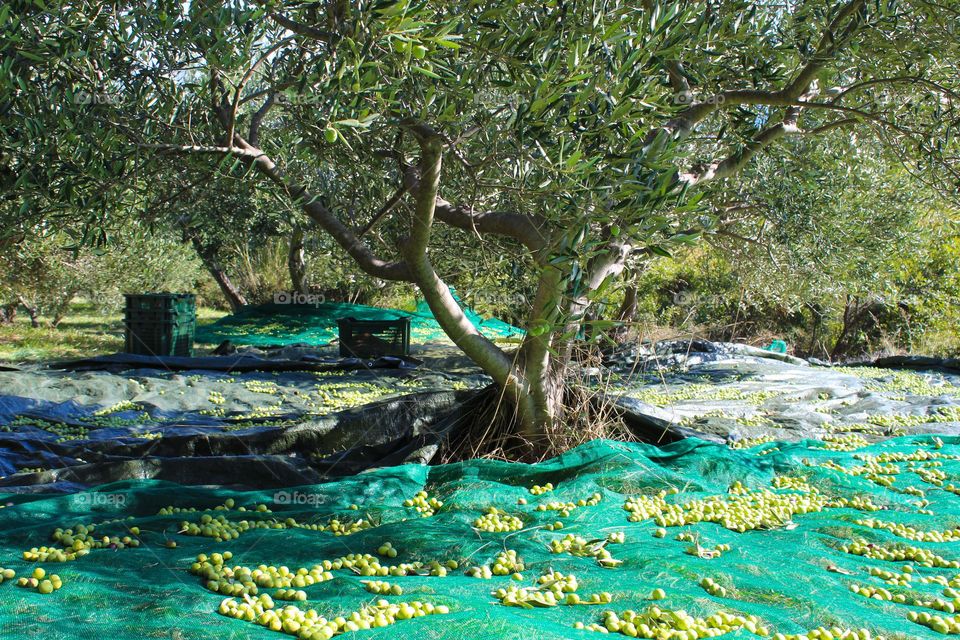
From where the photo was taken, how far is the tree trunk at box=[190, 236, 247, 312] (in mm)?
17672

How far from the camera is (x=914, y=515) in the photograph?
464cm

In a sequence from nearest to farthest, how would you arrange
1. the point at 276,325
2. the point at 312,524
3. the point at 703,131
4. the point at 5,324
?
1. the point at 312,524
2. the point at 703,131
3. the point at 276,325
4. the point at 5,324

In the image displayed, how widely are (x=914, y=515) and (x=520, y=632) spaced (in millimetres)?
3225

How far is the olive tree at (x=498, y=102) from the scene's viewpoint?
387 centimetres

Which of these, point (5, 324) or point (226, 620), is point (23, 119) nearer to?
point (226, 620)

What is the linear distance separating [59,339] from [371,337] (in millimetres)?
7112

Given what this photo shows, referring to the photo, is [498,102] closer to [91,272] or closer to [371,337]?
[371,337]

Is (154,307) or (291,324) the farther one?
(291,324)

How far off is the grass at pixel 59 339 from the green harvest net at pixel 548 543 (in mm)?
9345

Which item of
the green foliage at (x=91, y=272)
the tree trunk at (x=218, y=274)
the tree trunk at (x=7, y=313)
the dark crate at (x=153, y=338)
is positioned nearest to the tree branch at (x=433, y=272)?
the green foliage at (x=91, y=272)

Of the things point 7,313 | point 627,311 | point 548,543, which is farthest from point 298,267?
point 548,543

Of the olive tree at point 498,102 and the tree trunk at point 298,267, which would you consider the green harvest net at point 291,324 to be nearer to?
the tree trunk at point 298,267

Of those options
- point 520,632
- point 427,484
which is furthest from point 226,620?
point 427,484

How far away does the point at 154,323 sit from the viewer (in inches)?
507
